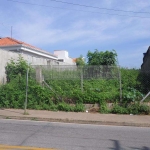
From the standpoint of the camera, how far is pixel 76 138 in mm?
6555

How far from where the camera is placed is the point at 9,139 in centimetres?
614

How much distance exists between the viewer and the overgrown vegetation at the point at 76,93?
1148 cm

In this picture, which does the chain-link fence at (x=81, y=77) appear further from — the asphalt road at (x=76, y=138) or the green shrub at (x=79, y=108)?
the asphalt road at (x=76, y=138)

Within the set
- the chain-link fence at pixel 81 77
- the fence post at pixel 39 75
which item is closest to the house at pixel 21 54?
the chain-link fence at pixel 81 77

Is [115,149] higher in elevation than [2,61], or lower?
lower

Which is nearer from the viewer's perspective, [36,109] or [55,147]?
[55,147]

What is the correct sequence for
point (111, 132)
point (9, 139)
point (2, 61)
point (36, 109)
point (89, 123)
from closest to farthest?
point (9, 139), point (111, 132), point (89, 123), point (36, 109), point (2, 61)

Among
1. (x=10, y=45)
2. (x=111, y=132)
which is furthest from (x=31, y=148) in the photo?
(x=10, y=45)

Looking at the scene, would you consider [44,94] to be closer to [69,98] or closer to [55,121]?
[69,98]

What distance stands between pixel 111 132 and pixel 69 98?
476cm

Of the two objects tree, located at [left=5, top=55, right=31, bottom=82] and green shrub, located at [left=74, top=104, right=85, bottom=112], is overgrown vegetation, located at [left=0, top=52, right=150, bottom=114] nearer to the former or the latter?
green shrub, located at [left=74, top=104, right=85, bottom=112]

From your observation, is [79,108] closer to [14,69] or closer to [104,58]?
[14,69]

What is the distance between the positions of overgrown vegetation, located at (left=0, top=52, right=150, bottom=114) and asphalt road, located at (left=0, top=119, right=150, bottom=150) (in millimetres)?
3431

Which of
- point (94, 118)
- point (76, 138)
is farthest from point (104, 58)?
point (76, 138)
